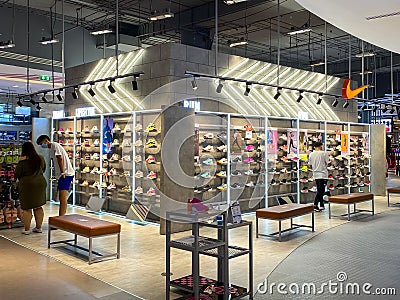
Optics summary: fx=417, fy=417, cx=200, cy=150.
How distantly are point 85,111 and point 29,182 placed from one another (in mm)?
4146

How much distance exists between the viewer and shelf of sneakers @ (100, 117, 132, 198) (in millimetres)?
9414

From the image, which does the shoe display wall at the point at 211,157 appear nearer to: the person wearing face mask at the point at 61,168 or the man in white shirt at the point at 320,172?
the man in white shirt at the point at 320,172

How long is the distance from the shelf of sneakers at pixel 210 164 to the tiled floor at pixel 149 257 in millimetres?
1453

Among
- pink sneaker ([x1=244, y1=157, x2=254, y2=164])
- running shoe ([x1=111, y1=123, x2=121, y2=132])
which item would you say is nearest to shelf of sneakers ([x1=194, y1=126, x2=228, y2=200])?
pink sneaker ([x1=244, y1=157, x2=254, y2=164])

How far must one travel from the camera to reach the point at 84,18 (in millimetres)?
13594

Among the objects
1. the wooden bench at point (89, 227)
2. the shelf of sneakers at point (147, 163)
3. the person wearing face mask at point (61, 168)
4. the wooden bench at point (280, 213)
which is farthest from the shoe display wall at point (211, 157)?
the wooden bench at point (89, 227)

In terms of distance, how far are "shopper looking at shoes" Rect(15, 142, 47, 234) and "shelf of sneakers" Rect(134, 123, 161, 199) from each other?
220cm

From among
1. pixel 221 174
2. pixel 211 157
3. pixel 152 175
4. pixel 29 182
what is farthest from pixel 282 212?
pixel 29 182

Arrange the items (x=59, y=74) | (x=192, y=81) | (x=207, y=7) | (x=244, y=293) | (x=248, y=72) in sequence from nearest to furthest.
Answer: (x=244, y=293)
(x=192, y=81)
(x=248, y=72)
(x=207, y=7)
(x=59, y=74)

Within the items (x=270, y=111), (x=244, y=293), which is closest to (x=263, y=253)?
(x=244, y=293)

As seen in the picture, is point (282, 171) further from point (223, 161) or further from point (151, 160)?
point (151, 160)

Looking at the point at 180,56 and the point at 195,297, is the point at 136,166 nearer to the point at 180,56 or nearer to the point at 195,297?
the point at 180,56

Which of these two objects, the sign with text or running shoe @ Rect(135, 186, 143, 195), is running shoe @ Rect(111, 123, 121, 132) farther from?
running shoe @ Rect(135, 186, 143, 195)

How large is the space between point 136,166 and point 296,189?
4.46m
